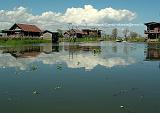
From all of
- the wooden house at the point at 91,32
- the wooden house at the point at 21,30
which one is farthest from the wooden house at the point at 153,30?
the wooden house at the point at 91,32

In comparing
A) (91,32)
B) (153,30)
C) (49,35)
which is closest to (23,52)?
(153,30)

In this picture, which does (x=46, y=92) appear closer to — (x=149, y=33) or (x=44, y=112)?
(x=44, y=112)

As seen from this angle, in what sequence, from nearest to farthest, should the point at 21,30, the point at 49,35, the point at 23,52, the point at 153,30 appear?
the point at 23,52, the point at 153,30, the point at 21,30, the point at 49,35

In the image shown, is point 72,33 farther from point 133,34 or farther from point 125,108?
point 125,108

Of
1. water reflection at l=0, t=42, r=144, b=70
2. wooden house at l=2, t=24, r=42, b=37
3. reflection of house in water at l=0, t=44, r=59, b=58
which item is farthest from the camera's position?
wooden house at l=2, t=24, r=42, b=37

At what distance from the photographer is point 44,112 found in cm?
951

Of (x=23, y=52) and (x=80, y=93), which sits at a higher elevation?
(x=23, y=52)

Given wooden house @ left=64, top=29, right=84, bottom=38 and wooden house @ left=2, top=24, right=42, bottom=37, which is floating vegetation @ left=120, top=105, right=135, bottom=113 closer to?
wooden house @ left=2, top=24, right=42, bottom=37

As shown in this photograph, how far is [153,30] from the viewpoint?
91875mm

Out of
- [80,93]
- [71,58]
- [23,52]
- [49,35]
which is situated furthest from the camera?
[49,35]

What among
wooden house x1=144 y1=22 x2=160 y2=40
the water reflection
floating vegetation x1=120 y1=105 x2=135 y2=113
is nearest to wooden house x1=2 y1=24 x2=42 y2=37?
wooden house x1=144 y1=22 x2=160 y2=40

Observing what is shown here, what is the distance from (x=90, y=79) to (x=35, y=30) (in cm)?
8921

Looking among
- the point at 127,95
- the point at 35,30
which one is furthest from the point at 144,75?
the point at 35,30

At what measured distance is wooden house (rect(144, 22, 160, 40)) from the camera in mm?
91062
